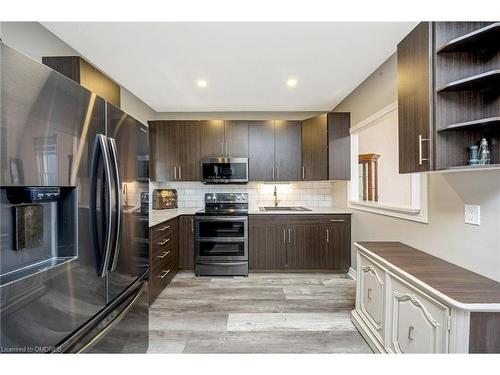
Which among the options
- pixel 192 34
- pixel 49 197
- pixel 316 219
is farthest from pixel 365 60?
pixel 49 197

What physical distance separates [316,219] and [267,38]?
235 cm

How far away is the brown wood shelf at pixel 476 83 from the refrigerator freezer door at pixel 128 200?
1826 mm

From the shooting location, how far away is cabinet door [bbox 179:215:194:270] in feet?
11.1

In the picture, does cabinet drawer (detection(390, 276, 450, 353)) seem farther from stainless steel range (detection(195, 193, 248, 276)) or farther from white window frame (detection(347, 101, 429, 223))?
stainless steel range (detection(195, 193, 248, 276))

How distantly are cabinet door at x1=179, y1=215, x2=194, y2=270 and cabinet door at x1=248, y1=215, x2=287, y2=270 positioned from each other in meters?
0.84

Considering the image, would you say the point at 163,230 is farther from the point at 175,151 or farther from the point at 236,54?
the point at 236,54

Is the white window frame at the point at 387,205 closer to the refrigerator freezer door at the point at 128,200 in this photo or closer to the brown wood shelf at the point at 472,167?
the brown wood shelf at the point at 472,167

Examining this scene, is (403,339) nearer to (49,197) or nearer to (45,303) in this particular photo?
(45,303)

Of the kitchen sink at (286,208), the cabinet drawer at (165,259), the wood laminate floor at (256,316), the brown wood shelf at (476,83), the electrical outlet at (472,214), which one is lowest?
the wood laminate floor at (256,316)

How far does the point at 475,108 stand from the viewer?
1355mm

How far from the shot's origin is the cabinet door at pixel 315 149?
3.40 meters

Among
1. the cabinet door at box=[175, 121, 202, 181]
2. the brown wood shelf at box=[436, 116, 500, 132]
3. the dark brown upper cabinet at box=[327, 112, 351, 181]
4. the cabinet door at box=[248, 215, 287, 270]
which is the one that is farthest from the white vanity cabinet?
the cabinet door at box=[175, 121, 202, 181]

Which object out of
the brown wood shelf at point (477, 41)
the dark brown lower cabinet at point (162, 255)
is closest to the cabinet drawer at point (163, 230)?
the dark brown lower cabinet at point (162, 255)

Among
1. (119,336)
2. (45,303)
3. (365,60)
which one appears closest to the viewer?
(45,303)
